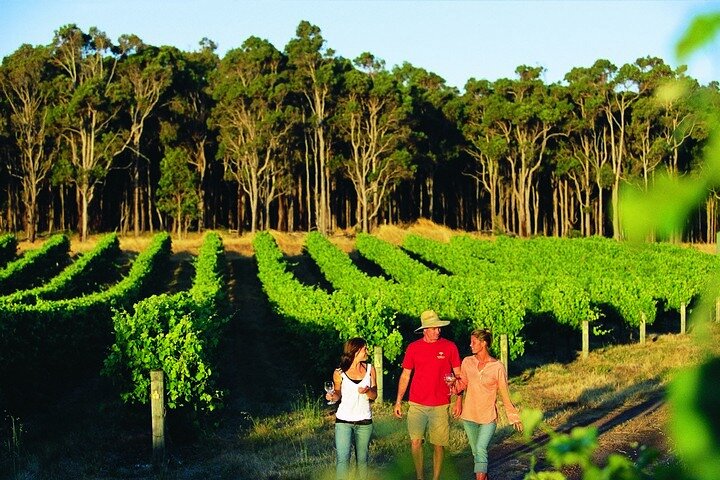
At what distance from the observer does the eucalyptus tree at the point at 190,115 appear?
66.0 metres

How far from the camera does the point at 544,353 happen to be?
2492cm

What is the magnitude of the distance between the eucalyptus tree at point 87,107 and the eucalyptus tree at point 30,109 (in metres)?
1.07

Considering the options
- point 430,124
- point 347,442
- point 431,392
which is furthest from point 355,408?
point 430,124

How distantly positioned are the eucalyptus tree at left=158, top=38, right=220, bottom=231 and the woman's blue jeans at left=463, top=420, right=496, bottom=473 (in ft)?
189

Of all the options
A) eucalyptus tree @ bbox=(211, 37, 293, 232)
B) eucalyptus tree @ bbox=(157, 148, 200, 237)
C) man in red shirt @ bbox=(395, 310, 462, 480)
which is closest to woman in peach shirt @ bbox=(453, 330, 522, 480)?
man in red shirt @ bbox=(395, 310, 462, 480)

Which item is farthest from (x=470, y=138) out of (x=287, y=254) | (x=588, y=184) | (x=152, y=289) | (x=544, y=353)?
(x=544, y=353)

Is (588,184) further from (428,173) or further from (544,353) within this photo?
(544,353)

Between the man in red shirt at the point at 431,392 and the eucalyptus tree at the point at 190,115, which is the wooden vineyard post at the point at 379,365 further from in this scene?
the eucalyptus tree at the point at 190,115

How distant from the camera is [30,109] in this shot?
60.5 m

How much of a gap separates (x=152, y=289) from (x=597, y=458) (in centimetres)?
2575

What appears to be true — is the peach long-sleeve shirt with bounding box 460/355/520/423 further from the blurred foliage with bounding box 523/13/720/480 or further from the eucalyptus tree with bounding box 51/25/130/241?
the eucalyptus tree with bounding box 51/25/130/241

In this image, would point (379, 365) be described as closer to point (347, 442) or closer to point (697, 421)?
point (347, 442)

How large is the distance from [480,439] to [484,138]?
65.2 metres

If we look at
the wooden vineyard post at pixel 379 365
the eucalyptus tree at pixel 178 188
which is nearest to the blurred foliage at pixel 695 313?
the wooden vineyard post at pixel 379 365
